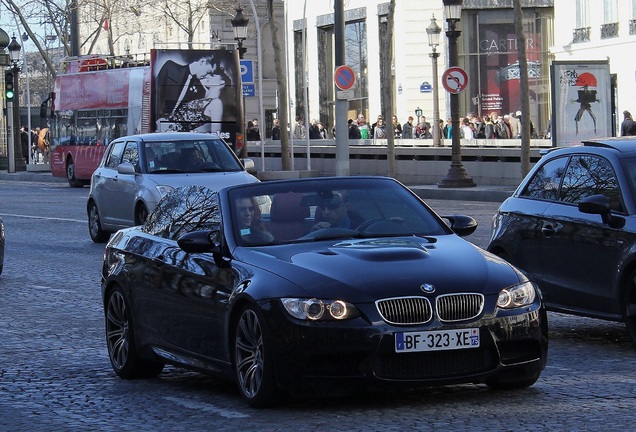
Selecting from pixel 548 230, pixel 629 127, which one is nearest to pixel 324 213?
pixel 548 230

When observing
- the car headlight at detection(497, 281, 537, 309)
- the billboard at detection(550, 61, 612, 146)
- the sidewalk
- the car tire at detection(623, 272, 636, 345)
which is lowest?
the sidewalk

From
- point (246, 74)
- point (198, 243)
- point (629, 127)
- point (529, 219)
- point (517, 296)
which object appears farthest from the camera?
point (246, 74)

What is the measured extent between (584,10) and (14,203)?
26178mm

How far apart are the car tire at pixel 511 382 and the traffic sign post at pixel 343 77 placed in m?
27.3

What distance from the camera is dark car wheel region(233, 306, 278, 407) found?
763 cm

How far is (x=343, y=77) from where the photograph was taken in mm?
35344

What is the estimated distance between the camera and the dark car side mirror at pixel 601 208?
9.85m

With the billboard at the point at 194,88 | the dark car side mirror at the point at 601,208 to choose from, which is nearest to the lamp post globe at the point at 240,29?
the billboard at the point at 194,88

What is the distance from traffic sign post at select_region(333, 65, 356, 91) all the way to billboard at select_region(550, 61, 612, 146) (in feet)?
21.5

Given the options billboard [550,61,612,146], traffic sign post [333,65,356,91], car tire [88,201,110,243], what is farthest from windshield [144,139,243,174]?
traffic sign post [333,65,356,91]

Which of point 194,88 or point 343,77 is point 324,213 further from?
point 194,88

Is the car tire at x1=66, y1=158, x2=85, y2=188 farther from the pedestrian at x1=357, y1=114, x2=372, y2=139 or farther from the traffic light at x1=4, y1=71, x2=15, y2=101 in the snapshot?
the pedestrian at x1=357, y1=114, x2=372, y2=139

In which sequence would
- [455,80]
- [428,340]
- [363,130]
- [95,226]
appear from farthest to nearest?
1. [363,130]
2. [455,80]
3. [95,226]
4. [428,340]

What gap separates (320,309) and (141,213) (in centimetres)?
1333
